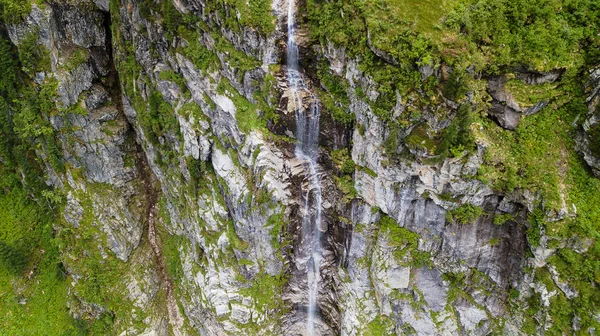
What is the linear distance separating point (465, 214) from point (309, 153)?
9.08m

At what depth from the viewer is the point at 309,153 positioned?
75.7 feet

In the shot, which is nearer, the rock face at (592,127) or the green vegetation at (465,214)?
the rock face at (592,127)

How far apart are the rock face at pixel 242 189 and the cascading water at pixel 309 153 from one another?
0.49 metres

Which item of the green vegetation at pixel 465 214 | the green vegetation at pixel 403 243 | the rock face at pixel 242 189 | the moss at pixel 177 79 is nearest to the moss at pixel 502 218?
the rock face at pixel 242 189

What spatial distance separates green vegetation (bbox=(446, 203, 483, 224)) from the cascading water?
25.3 ft

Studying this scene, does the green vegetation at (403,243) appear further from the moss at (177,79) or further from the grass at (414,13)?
the moss at (177,79)

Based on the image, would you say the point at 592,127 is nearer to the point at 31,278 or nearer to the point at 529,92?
the point at 529,92

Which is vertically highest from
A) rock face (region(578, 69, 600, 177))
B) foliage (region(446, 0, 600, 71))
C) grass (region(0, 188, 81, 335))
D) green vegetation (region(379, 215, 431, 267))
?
foliage (region(446, 0, 600, 71))

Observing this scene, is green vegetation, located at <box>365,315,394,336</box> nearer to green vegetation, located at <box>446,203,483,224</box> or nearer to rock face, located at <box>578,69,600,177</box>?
green vegetation, located at <box>446,203,483,224</box>

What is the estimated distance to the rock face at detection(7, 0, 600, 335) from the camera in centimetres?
1994

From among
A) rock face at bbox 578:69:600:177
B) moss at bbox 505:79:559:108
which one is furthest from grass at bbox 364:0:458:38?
rock face at bbox 578:69:600:177

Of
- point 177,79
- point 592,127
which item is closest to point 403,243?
point 592,127

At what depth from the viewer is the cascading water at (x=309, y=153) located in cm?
2094

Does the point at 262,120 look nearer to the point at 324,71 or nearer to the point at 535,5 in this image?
the point at 324,71
